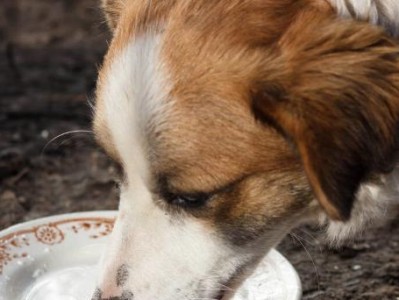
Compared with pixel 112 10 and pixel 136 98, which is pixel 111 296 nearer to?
pixel 136 98

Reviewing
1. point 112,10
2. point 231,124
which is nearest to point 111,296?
point 231,124

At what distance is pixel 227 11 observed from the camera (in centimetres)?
236

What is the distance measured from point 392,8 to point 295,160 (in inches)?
19.0

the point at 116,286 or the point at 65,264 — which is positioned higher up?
the point at 116,286

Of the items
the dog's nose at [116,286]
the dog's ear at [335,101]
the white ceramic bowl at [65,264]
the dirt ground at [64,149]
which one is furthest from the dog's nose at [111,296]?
the dog's ear at [335,101]

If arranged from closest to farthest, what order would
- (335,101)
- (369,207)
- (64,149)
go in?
1. (335,101)
2. (369,207)
3. (64,149)

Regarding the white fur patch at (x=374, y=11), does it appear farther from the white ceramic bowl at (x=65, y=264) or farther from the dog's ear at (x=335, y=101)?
the white ceramic bowl at (x=65, y=264)

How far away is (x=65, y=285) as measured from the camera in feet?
9.35

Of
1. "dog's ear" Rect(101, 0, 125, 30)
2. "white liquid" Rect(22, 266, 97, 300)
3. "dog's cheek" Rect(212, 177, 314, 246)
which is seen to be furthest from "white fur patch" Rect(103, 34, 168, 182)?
"white liquid" Rect(22, 266, 97, 300)

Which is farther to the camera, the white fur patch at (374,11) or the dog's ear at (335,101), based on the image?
the white fur patch at (374,11)

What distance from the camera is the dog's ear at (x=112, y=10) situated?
280 cm

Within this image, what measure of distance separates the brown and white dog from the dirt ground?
0.36 m

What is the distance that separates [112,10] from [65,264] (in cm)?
84

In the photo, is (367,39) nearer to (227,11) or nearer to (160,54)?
(227,11)
